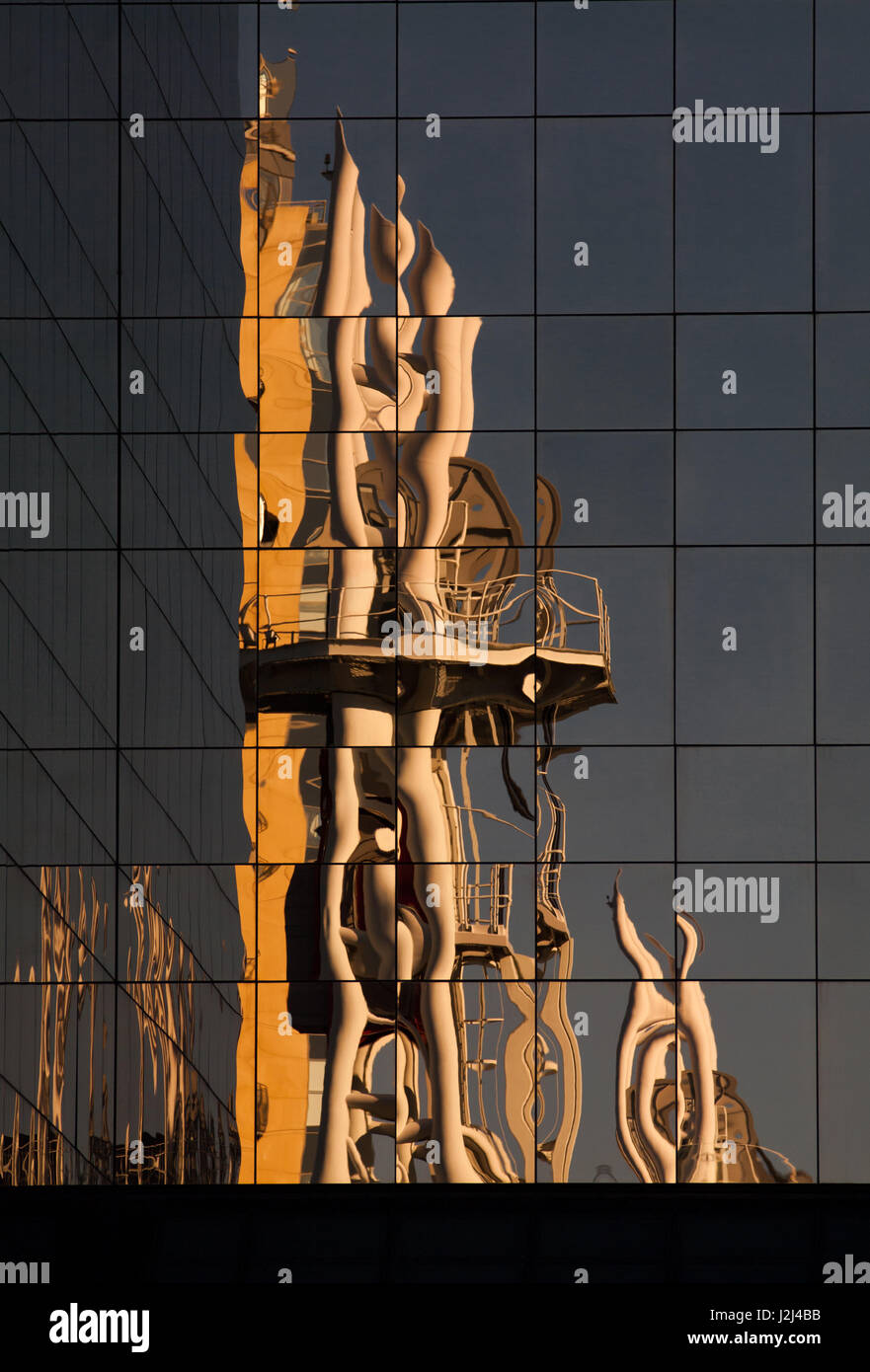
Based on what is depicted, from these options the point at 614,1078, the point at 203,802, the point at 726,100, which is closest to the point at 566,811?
the point at 614,1078

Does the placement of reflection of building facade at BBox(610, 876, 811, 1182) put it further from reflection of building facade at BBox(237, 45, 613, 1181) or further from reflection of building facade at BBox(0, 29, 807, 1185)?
reflection of building facade at BBox(237, 45, 613, 1181)

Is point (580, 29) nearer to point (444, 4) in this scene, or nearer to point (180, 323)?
point (444, 4)

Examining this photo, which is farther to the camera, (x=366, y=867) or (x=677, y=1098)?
(x=366, y=867)

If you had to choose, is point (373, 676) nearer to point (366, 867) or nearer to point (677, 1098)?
point (366, 867)

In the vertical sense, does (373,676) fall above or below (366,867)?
above

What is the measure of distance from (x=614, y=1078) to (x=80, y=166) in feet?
24.8

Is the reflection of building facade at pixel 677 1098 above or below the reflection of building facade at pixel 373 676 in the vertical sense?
below

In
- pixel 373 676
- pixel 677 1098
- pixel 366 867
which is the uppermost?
pixel 373 676

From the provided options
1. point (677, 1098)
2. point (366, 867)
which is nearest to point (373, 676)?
point (366, 867)

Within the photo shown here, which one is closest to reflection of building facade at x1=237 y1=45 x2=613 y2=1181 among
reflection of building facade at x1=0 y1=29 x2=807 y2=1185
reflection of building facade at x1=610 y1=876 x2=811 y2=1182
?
reflection of building facade at x1=0 y1=29 x2=807 y2=1185

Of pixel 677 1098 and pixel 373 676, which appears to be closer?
pixel 677 1098

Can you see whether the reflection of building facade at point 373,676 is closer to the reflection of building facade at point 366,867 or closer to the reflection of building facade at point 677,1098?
the reflection of building facade at point 366,867

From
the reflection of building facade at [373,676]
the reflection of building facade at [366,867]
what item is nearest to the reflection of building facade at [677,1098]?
the reflection of building facade at [366,867]

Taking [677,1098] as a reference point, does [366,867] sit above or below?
above
